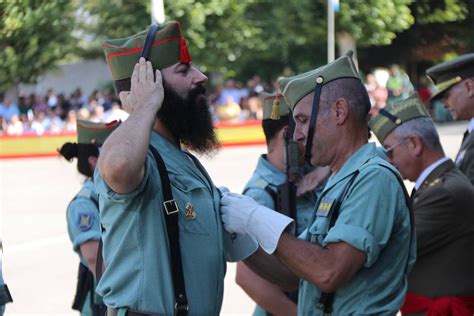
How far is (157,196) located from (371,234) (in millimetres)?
764

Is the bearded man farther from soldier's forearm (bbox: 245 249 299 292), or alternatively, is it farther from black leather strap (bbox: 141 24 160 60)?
soldier's forearm (bbox: 245 249 299 292)

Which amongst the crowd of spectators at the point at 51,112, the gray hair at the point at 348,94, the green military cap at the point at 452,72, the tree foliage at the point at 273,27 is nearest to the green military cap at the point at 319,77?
the gray hair at the point at 348,94

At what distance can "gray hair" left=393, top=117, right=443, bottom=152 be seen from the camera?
436 centimetres

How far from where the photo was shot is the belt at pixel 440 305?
4.05 meters

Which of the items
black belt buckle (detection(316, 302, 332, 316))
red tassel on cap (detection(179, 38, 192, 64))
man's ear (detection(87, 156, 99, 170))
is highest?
red tassel on cap (detection(179, 38, 192, 64))

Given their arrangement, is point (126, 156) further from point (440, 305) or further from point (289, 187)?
point (440, 305)

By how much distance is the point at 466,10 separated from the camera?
21.8 meters

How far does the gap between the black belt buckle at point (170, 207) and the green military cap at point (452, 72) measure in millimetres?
2915

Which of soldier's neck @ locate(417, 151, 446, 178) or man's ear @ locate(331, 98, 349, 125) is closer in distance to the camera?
man's ear @ locate(331, 98, 349, 125)

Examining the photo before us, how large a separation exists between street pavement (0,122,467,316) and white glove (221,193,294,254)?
70cm

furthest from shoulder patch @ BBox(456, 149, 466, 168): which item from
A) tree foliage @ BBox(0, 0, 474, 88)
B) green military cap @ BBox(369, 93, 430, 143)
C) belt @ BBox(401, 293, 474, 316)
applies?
tree foliage @ BBox(0, 0, 474, 88)

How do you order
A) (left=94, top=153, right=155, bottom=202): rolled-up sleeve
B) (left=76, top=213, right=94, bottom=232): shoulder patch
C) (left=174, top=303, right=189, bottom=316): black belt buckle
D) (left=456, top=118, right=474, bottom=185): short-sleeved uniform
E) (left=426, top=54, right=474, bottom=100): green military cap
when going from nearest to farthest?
(left=94, top=153, right=155, bottom=202): rolled-up sleeve → (left=174, top=303, right=189, bottom=316): black belt buckle → (left=76, top=213, right=94, bottom=232): shoulder patch → (left=456, top=118, right=474, bottom=185): short-sleeved uniform → (left=426, top=54, right=474, bottom=100): green military cap

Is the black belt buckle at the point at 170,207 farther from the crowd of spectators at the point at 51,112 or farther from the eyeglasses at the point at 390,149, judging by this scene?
the crowd of spectators at the point at 51,112

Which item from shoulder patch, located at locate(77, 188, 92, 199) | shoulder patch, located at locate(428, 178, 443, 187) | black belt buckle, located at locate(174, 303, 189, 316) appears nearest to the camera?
black belt buckle, located at locate(174, 303, 189, 316)
